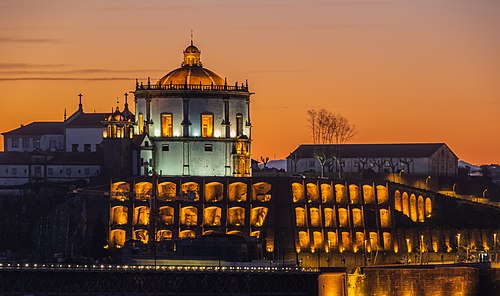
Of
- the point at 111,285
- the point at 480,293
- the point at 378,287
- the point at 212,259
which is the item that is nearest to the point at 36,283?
the point at 111,285

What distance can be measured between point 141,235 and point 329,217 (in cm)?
2161

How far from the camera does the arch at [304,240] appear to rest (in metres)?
193

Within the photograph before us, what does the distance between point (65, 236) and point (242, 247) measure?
2965 centimetres

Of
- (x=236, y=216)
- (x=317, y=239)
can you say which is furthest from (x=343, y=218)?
(x=236, y=216)

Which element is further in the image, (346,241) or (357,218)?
(357,218)

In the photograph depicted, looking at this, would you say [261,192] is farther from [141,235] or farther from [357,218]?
[141,235]

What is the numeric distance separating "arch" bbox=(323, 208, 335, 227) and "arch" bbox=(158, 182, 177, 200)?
1735 cm

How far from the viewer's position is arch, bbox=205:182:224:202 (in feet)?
652

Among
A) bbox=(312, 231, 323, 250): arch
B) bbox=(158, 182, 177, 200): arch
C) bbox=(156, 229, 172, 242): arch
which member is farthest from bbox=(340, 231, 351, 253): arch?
bbox=(158, 182, 177, 200): arch

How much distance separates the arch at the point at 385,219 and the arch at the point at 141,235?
87.9ft

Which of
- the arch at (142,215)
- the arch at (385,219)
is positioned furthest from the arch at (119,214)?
the arch at (385,219)

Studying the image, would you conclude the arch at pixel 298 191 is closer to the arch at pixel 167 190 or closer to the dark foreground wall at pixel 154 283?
the arch at pixel 167 190

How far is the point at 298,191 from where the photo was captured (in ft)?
653

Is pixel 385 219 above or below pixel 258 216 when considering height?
below
